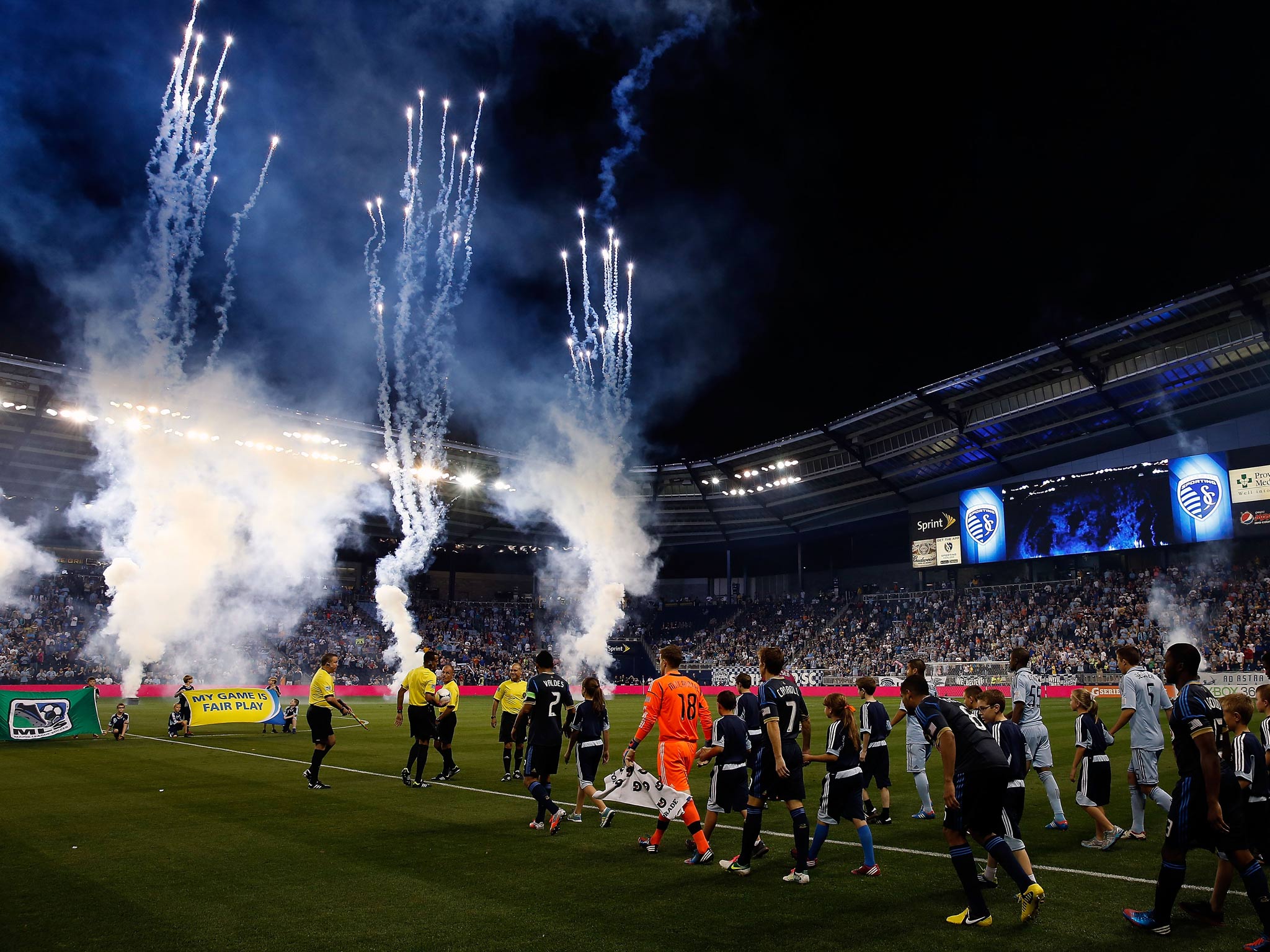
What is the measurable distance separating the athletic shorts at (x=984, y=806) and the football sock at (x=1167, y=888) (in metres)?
1.10

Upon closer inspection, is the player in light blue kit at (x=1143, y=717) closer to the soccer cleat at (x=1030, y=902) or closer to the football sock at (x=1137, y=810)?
the football sock at (x=1137, y=810)

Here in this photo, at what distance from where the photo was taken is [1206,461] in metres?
41.9

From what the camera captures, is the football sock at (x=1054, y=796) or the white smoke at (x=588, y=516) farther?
the white smoke at (x=588, y=516)

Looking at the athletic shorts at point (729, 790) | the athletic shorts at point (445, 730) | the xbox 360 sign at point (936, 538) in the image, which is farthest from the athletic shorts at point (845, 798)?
the xbox 360 sign at point (936, 538)

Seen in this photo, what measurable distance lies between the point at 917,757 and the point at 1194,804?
5.48m

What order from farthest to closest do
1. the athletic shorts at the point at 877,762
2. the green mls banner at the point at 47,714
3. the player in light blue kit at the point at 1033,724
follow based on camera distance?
the green mls banner at the point at 47,714, the athletic shorts at the point at 877,762, the player in light blue kit at the point at 1033,724

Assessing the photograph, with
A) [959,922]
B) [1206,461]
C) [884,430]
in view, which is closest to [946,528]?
[884,430]

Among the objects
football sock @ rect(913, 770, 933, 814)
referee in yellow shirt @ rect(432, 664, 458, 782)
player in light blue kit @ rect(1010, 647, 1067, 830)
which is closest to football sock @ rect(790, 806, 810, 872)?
player in light blue kit @ rect(1010, 647, 1067, 830)

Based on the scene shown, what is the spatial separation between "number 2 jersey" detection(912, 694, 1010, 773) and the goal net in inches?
1375

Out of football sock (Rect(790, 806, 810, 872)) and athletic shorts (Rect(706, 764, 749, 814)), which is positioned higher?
athletic shorts (Rect(706, 764, 749, 814))

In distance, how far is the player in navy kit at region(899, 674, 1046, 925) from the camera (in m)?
6.30

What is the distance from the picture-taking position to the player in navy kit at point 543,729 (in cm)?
1023

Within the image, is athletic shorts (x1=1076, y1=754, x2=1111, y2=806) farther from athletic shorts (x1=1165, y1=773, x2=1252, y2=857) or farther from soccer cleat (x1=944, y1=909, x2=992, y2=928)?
soccer cleat (x1=944, y1=909, x2=992, y2=928)

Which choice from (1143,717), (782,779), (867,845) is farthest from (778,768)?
(1143,717)
